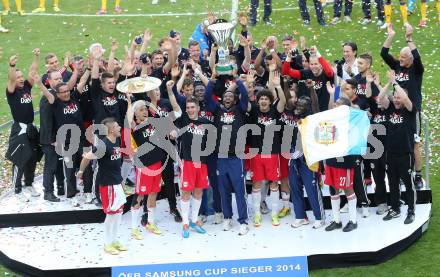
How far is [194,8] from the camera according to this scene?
21766mm

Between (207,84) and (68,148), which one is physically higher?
(207,84)

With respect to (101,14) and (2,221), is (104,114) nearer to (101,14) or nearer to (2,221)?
(2,221)

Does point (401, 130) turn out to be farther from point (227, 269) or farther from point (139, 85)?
point (139, 85)

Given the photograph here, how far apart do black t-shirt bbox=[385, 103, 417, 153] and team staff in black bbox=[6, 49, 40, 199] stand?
4859 mm

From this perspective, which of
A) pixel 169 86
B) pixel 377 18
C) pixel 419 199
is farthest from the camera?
pixel 377 18

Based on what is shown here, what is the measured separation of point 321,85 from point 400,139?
154 cm

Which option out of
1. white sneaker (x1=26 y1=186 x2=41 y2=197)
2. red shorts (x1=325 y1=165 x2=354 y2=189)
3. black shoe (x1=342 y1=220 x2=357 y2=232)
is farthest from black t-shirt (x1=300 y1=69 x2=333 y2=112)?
white sneaker (x1=26 y1=186 x2=41 y2=197)

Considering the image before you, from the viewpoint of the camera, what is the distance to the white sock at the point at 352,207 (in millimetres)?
9812

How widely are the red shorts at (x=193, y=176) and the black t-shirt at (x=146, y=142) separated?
41 centimetres

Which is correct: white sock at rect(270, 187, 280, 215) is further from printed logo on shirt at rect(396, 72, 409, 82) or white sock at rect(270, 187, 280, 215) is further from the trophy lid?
printed logo on shirt at rect(396, 72, 409, 82)

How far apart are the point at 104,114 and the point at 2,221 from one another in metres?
2.03

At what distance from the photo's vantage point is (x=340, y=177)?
9758mm

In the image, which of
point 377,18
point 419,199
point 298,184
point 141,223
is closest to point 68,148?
point 141,223

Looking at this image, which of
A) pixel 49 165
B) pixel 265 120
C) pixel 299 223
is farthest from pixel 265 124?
pixel 49 165
